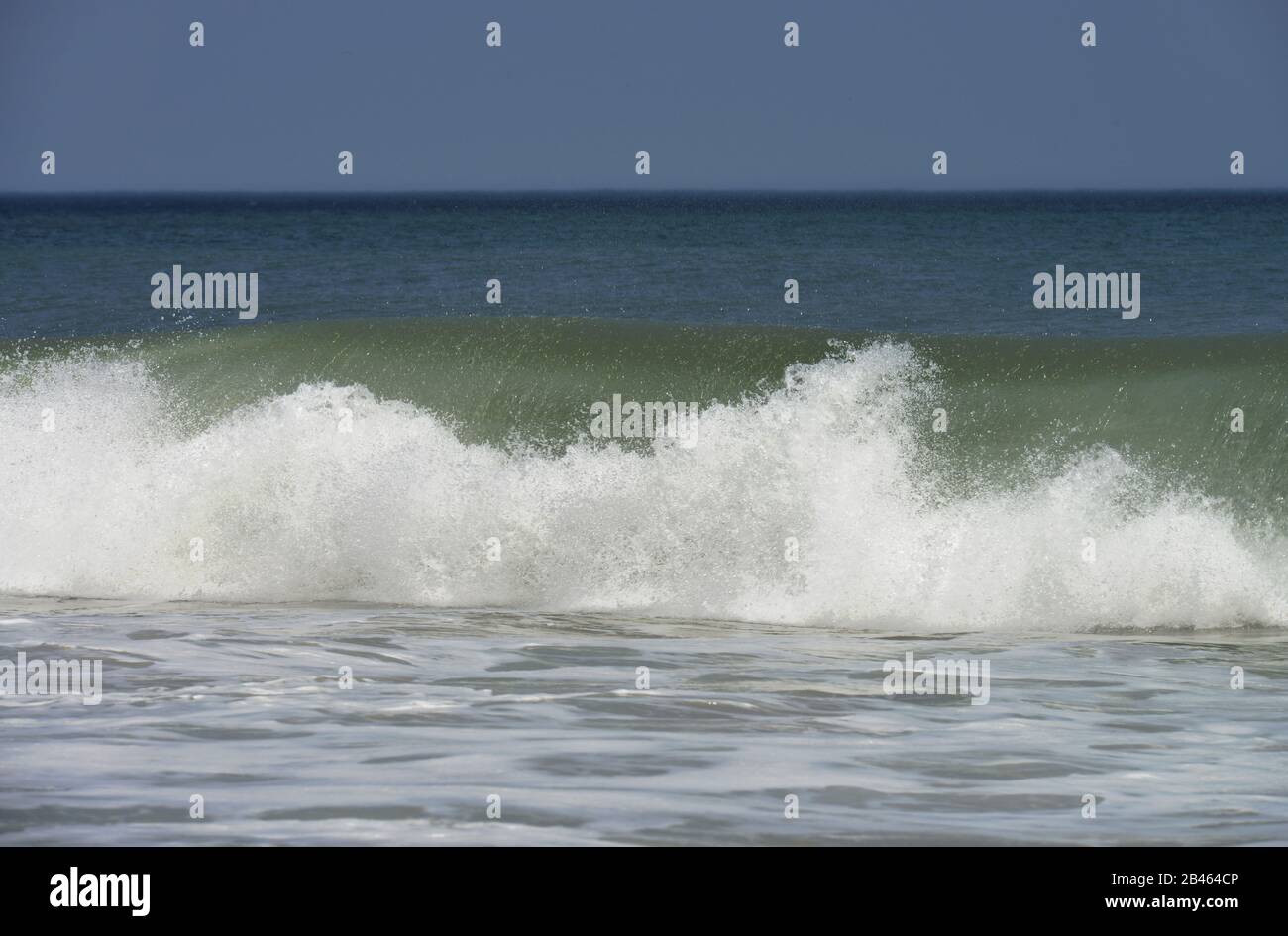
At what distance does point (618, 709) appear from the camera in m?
6.48

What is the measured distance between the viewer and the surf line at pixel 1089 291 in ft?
84.0

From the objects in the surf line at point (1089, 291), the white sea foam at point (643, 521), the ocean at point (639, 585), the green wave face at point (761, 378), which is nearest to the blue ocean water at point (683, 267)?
the surf line at point (1089, 291)

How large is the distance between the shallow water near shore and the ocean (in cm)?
2

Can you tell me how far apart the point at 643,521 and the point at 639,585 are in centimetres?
55

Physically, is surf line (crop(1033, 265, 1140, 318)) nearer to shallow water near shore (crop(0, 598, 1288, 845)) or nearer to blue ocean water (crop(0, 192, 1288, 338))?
blue ocean water (crop(0, 192, 1288, 338))

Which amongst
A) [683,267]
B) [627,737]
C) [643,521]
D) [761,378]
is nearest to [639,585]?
[643,521]

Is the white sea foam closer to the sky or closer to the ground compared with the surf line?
closer to the ground

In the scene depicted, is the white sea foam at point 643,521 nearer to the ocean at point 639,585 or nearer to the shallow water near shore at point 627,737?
the ocean at point 639,585

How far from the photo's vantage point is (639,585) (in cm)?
923

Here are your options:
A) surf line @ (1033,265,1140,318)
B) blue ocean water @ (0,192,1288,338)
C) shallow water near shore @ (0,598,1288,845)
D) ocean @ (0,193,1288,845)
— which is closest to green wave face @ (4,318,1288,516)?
ocean @ (0,193,1288,845)

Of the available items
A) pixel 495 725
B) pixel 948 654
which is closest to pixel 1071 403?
pixel 948 654

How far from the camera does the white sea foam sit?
8.98 m
